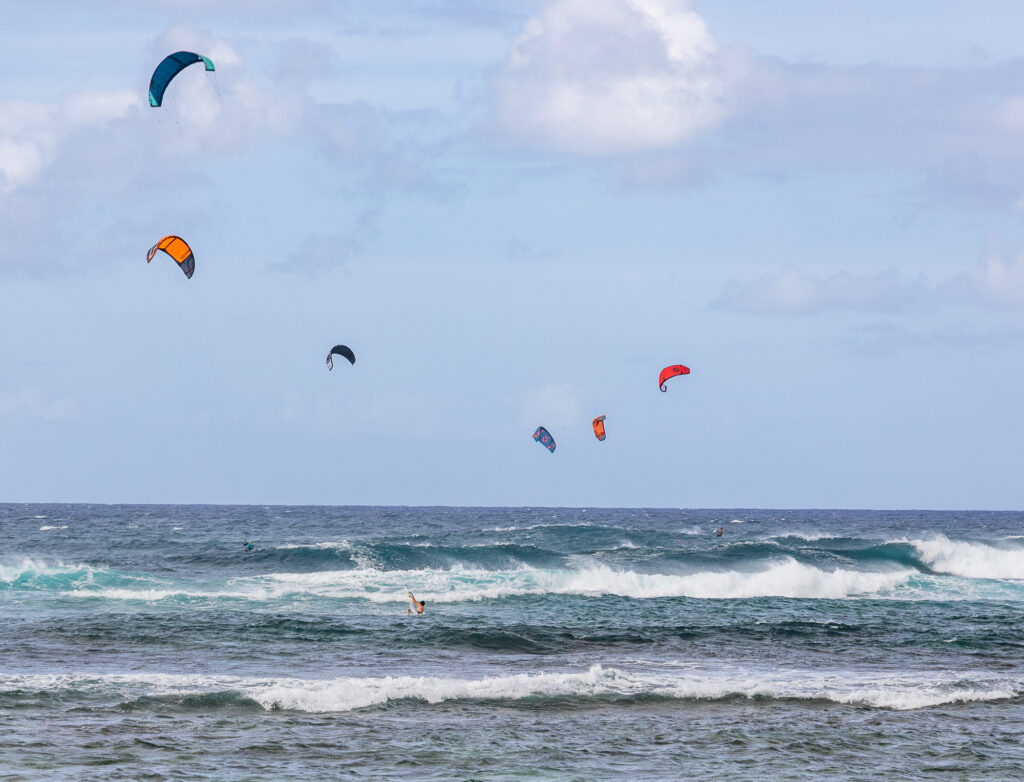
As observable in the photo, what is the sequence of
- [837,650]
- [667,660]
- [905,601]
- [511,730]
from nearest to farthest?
[511,730] < [667,660] < [837,650] < [905,601]

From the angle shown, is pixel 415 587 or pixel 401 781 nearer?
pixel 401 781

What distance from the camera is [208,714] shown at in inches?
605

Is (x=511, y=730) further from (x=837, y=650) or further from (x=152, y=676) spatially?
(x=837, y=650)

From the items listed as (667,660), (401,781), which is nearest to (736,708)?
(667,660)

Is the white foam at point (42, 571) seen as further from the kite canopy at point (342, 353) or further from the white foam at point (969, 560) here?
the white foam at point (969, 560)

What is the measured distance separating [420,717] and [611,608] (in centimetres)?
1316

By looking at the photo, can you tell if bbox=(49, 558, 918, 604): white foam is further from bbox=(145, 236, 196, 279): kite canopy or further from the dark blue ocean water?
bbox=(145, 236, 196, 279): kite canopy

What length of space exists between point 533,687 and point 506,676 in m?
1.26

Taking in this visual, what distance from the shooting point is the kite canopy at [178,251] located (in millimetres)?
26875

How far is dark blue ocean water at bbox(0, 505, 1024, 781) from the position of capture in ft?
43.4

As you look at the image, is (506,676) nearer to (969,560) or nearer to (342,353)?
(342,353)

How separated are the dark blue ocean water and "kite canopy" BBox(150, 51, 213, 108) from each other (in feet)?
38.0

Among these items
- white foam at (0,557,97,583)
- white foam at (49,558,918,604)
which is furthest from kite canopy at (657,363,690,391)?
white foam at (0,557,97,583)

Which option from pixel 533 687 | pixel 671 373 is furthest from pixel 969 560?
pixel 533 687
